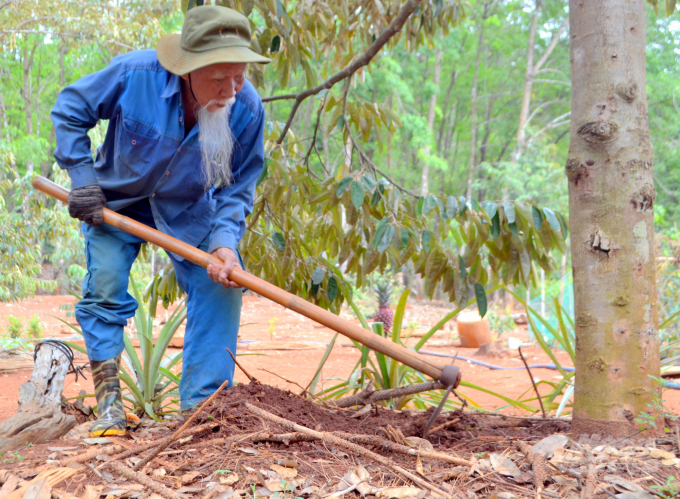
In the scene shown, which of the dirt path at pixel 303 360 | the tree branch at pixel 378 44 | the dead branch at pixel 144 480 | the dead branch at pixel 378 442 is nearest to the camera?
the dead branch at pixel 144 480

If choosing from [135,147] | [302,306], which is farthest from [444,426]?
[135,147]

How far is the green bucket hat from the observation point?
2.22m

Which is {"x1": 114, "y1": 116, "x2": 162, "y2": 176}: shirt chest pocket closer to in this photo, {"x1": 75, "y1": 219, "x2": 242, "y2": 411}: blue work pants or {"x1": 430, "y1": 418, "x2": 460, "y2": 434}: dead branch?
{"x1": 75, "y1": 219, "x2": 242, "y2": 411}: blue work pants

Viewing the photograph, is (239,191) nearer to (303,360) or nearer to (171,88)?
(171,88)

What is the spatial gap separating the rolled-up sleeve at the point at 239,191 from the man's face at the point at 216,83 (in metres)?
0.28

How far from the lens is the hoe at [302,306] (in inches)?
87.8

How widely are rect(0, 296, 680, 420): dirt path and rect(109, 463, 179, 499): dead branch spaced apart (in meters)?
1.37

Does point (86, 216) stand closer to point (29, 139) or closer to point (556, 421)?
point (556, 421)

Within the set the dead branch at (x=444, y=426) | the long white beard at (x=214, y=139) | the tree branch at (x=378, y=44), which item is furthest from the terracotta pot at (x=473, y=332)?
the long white beard at (x=214, y=139)

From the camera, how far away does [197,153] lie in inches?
98.9

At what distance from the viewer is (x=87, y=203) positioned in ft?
8.05

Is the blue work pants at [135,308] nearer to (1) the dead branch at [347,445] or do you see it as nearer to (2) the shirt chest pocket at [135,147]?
A: (2) the shirt chest pocket at [135,147]

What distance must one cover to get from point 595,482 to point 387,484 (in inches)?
24.1

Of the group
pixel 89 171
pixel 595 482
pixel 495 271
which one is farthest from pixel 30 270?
pixel 595 482
